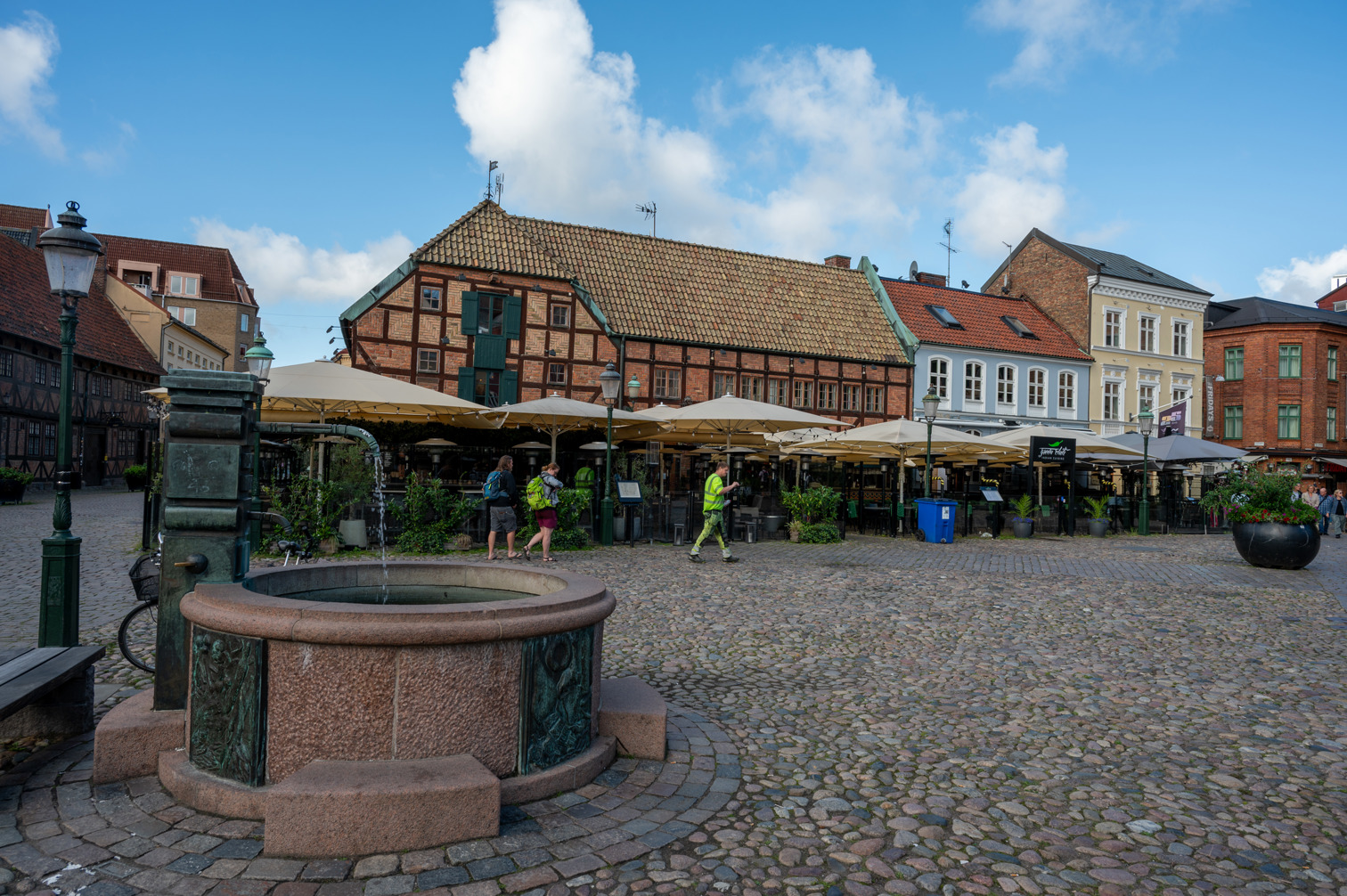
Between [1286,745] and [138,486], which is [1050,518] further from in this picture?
[138,486]

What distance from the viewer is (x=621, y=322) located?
2853 cm

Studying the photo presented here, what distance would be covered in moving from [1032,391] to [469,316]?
77.4 ft

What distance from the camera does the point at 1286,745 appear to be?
4754mm

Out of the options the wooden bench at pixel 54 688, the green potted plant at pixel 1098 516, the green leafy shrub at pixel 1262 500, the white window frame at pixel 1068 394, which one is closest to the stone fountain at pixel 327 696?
the wooden bench at pixel 54 688

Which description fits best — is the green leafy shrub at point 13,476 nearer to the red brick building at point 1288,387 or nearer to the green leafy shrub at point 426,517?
the green leafy shrub at point 426,517

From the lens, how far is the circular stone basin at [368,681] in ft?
11.1

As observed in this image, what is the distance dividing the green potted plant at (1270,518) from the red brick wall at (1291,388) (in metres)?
35.2

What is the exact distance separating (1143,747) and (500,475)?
9.15 meters

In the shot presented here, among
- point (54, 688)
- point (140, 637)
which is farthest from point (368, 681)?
point (140, 637)

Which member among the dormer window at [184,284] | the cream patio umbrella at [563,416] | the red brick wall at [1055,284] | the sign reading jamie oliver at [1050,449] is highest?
the dormer window at [184,284]

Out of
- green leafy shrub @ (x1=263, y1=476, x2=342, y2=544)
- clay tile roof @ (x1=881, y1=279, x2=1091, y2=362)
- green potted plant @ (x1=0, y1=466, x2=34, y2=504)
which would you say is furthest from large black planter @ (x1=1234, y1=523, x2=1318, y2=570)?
green potted plant @ (x1=0, y1=466, x2=34, y2=504)

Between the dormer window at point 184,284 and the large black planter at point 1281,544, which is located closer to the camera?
the large black planter at point 1281,544

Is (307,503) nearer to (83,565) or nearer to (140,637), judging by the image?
(83,565)

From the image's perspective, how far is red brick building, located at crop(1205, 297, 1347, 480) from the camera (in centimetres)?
4306
